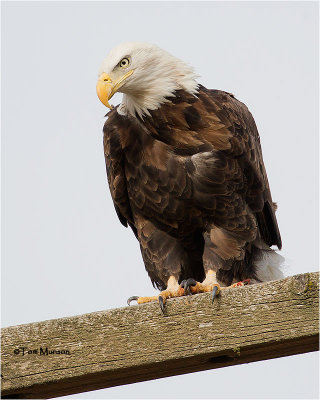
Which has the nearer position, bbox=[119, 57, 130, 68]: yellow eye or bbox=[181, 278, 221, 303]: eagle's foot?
bbox=[181, 278, 221, 303]: eagle's foot

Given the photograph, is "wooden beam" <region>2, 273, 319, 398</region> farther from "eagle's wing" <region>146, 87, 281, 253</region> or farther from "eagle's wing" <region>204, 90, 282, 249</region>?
"eagle's wing" <region>204, 90, 282, 249</region>

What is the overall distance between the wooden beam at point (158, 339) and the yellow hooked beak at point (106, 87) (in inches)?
66.5

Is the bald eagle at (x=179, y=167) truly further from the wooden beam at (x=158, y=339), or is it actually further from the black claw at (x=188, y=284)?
the wooden beam at (x=158, y=339)

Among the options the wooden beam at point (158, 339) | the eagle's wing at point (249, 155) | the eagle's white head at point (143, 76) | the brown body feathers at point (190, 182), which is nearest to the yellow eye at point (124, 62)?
the eagle's white head at point (143, 76)

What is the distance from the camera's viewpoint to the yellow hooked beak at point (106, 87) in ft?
13.4

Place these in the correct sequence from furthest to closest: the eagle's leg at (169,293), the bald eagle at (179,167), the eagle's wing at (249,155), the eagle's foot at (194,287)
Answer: the eagle's wing at (249,155)
the bald eagle at (179,167)
the eagle's foot at (194,287)
the eagle's leg at (169,293)

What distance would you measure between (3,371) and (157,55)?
2.49 meters

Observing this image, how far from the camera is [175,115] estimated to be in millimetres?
4387

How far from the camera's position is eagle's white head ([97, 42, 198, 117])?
4.28m

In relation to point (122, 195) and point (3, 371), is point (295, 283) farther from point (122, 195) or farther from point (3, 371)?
point (122, 195)

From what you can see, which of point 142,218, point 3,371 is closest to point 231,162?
point 142,218

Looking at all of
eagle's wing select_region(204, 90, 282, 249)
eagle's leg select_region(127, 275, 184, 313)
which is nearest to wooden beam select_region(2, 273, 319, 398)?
eagle's leg select_region(127, 275, 184, 313)

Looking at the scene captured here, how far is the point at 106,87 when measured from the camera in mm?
4145

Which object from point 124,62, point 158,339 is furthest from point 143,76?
point 158,339
